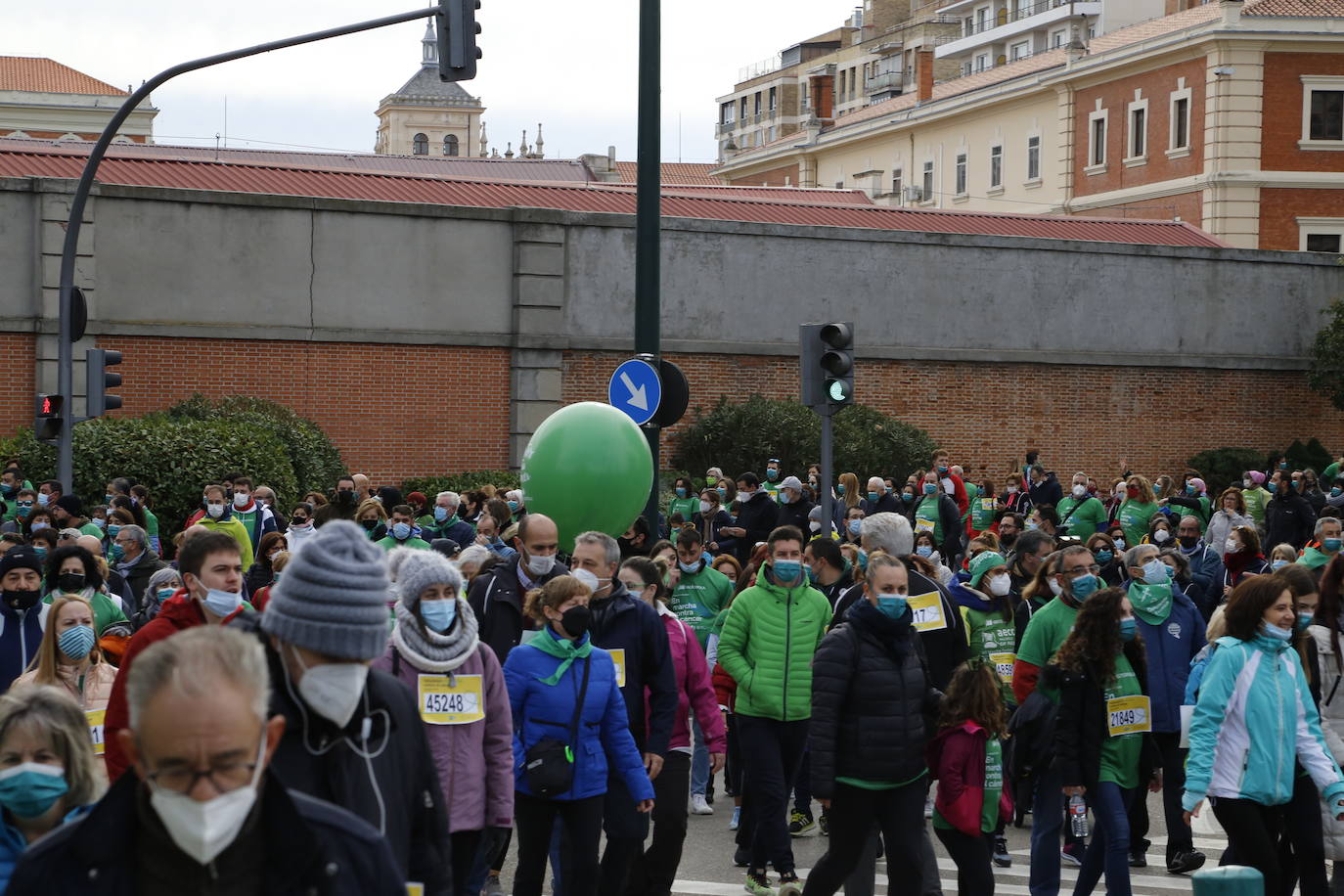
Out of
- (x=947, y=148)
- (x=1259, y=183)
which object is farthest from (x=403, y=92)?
(x=1259, y=183)

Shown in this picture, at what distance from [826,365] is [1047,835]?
4.68 meters

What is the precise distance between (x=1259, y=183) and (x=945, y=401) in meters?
21.2

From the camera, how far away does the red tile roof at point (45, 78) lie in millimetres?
90438

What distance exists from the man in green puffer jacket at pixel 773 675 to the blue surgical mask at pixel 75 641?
141 inches

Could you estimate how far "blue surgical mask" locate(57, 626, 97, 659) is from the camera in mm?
6836

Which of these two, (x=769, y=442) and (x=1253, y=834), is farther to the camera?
(x=769, y=442)

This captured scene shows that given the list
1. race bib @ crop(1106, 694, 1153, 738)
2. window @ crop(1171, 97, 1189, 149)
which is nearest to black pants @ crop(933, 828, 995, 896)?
race bib @ crop(1106, 694, 1153, 738)

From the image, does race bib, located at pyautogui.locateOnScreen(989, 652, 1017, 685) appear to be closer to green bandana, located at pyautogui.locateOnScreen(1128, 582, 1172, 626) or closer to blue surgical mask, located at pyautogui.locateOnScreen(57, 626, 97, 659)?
green bandana, located at pyautogui.locateOnScreen(1128, 582, 1172, 626)

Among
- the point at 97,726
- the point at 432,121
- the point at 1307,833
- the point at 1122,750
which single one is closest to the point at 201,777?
the point at 97,726

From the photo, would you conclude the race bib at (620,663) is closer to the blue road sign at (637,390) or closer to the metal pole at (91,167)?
the blue road sign at (637,390)

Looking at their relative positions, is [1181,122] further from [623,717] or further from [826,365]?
[623,717]

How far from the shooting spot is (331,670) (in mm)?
3762

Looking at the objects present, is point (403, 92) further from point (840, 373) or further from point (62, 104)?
point (840, 373)

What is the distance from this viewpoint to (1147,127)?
51531mm
